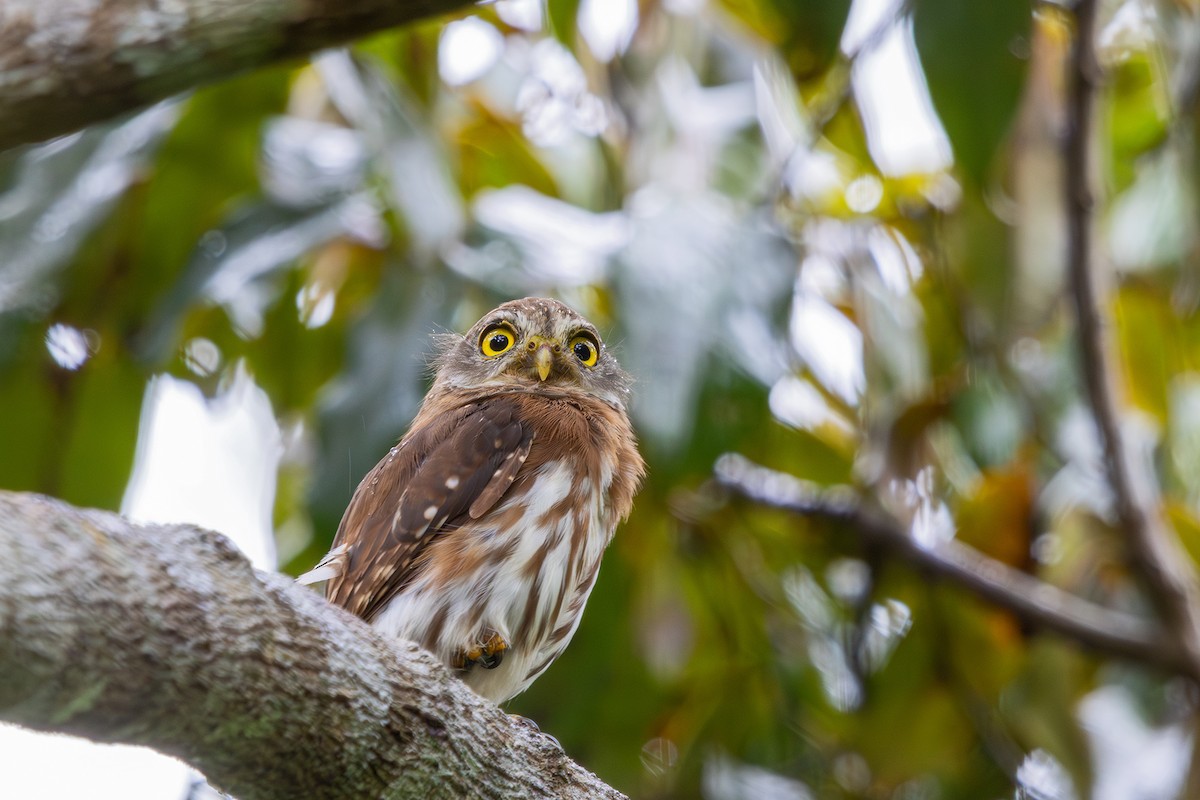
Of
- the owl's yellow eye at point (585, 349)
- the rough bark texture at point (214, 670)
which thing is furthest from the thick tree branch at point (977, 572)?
the rough bark texture at point (214, 670)

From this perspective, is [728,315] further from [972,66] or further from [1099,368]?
[1099,368]

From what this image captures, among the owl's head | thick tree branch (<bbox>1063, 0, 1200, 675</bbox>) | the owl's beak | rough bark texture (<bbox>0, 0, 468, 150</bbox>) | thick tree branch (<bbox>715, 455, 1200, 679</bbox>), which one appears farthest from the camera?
thick tree branch (<bbox>715, 455, 1200, 679</bbox>)

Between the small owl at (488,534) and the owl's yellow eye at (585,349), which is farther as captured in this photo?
the owl's yellow eye at (585,349)

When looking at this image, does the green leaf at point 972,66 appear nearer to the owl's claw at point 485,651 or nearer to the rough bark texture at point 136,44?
the rough bark texture at point 136,44

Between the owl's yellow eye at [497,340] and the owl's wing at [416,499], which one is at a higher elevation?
the owl's yellow eye at [497,340]

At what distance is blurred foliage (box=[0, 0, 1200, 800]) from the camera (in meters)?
4.72

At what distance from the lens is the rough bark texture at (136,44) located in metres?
3.35

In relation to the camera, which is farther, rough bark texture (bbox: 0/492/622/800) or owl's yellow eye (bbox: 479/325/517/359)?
owl's yellow eye (bbox: 479/325/517/359)

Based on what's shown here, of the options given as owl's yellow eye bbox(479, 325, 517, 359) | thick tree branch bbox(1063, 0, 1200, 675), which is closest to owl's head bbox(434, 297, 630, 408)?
owl's yellow eye bbox(479, 325, 517, 359)

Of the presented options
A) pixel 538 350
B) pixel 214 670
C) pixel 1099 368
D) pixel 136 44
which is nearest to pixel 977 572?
pixel 1099 368

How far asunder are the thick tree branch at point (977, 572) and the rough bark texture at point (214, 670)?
3324mm

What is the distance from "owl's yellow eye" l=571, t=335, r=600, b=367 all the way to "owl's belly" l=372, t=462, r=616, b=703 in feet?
2.79

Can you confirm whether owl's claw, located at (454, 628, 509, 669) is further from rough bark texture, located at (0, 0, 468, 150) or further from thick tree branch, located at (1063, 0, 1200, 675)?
thick tree branch, located at (1063, 0, 1200, 675)

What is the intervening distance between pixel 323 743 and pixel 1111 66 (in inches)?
240
